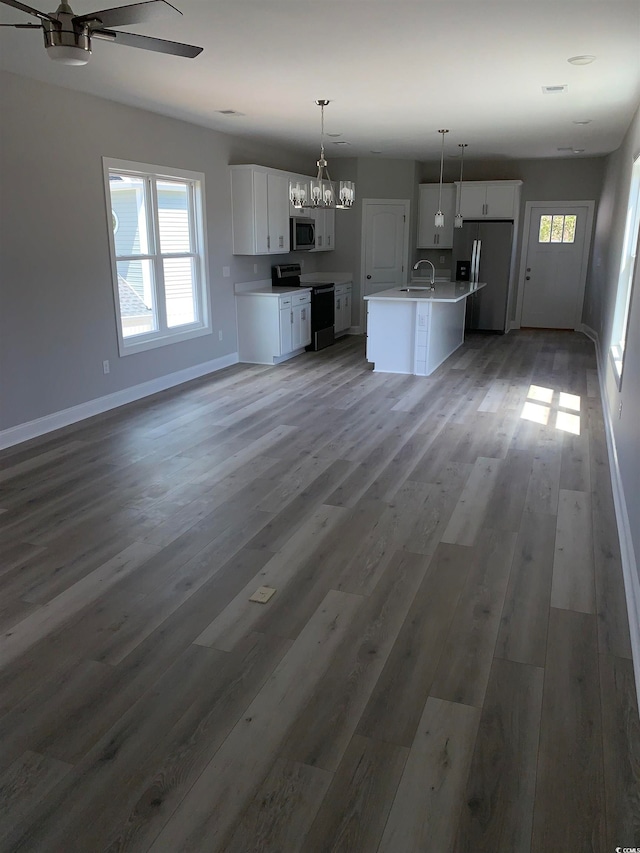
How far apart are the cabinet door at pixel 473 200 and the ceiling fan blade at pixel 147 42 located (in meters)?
8.05

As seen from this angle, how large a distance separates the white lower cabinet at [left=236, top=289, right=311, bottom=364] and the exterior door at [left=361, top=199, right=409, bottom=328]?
237 cm

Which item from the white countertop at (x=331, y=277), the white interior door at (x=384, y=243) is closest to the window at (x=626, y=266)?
the white interior door at (x=384, y=243)

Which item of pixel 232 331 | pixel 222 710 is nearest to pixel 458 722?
pixel 222 710

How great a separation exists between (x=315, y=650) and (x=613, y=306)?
5.06 metres

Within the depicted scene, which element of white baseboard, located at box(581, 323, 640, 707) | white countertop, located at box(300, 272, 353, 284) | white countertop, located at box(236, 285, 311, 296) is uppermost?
white countertop, located at box(300, 272, 353, 284)

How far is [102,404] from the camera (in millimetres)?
5742

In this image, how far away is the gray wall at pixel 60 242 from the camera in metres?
4.62

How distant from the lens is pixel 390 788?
1799mm

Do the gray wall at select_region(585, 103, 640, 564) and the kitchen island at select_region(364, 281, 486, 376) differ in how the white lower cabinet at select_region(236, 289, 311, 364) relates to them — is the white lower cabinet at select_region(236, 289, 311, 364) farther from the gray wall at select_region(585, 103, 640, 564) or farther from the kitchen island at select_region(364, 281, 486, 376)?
the gray wall at select_region(585, 103, 640, 564)

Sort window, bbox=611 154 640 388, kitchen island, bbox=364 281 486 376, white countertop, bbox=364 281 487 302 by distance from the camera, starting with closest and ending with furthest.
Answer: window, bbox=611 154 640 388
white countertop, bbox=364 281 487 302
kitchen island, bbox=364 281 486 376

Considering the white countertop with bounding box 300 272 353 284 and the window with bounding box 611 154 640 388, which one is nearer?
the window with bounding box 611 154 640 388

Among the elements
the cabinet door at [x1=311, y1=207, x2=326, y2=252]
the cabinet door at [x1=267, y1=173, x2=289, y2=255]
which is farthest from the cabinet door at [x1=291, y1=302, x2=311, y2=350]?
the cabinet door at [x1=311, y1=207, x2=326, y2=252]

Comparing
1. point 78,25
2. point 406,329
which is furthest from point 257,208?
point 78,25

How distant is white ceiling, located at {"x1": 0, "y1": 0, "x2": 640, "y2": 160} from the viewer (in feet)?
10.8
